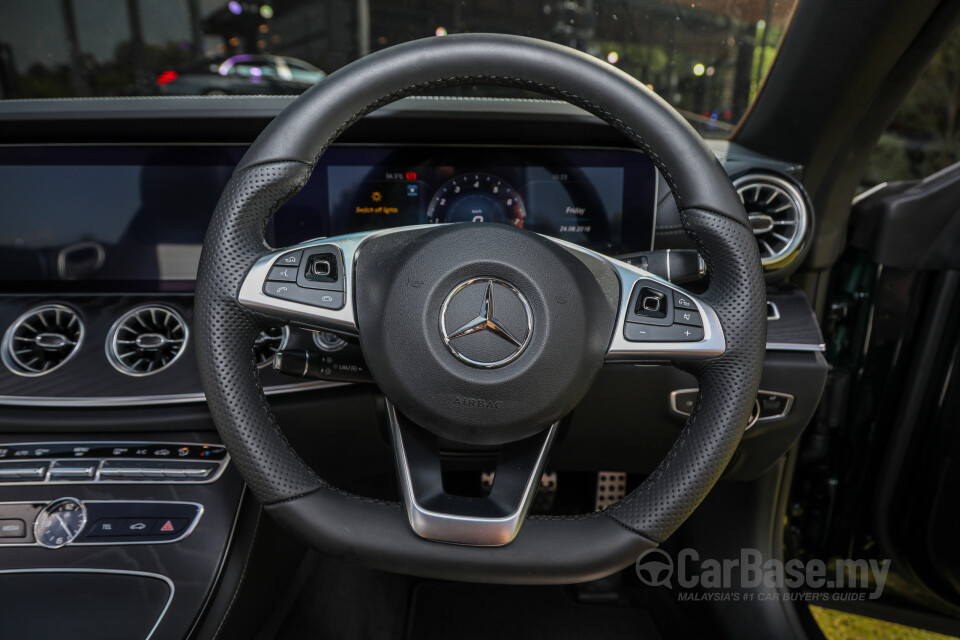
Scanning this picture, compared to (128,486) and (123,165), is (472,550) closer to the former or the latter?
(128,486)

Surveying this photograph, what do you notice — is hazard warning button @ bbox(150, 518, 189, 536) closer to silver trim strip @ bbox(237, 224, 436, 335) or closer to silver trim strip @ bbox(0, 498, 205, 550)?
silver trim strip @ bbox(0, 498, 205, 550)

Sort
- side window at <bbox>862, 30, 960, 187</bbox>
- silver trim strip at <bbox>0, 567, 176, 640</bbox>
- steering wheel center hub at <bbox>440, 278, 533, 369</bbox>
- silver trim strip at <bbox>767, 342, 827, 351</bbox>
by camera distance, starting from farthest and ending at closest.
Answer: side window at <bbox>862, 30, 960, 187</bbox>
silver trim strip at <bbox>767, 342, 827, 351</bbox>
silver trim strip at <bbox>0, 567, 176, 640</bbox>
steering wheel center hub at <bbox>440, 278, 533, 369</bbox>

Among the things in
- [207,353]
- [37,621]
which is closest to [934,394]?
[207,353]

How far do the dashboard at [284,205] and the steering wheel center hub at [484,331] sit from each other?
44cm

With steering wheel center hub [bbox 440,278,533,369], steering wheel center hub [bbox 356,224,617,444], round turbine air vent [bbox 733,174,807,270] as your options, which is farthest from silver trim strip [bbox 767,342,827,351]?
steering wheel center hub [bbox 440,278,533,369]

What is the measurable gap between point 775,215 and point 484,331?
0.73 meters

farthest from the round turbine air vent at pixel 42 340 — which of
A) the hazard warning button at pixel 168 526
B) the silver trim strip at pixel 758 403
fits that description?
the silver trim strip at pixel 758 403

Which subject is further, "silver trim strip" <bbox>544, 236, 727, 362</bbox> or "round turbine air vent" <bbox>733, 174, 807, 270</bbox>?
"round turbine air vent" <bbox>733, 174, 807, 270</bbox>

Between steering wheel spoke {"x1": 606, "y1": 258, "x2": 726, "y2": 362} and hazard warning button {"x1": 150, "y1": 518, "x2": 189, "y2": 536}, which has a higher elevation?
steering wheel spoke {"x1": 606, "y1": 258, "x2": 726, "y2": 362}

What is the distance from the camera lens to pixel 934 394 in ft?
4.79

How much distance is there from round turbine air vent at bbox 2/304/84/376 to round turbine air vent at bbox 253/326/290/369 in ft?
1.15

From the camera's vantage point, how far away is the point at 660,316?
0.86 metres

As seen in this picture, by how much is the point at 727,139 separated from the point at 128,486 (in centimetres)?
134

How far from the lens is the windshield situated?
142 centimetres
